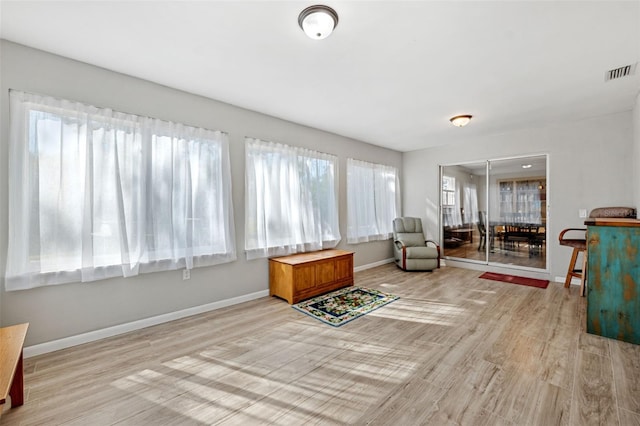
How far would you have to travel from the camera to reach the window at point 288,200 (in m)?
3.80

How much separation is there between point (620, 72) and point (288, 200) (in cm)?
410

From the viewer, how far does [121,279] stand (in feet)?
9.09

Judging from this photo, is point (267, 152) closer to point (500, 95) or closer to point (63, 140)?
point (63, 140)

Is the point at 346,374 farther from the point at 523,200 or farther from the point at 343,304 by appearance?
the point at 523,200

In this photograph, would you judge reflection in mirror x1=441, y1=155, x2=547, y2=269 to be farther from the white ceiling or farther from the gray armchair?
the white ceiling

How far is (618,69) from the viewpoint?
109 inches

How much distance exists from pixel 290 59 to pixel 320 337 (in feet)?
8.99

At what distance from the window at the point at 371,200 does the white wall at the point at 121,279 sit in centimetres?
172

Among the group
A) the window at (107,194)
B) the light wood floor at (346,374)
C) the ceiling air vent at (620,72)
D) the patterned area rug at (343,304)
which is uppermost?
the ceiling air vent at (620,72)

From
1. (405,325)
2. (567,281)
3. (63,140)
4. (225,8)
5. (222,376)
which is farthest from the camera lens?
(567,281)

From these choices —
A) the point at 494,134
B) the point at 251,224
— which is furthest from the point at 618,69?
the point at 251,224

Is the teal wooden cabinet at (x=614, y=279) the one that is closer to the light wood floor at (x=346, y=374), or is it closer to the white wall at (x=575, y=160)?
the light wood floor at (x=346, y=374)

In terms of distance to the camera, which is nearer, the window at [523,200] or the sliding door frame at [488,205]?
the sliding door frame at [488,205]

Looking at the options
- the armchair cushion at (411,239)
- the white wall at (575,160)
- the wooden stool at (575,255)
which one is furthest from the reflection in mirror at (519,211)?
the armchair cushion at (411,239)
